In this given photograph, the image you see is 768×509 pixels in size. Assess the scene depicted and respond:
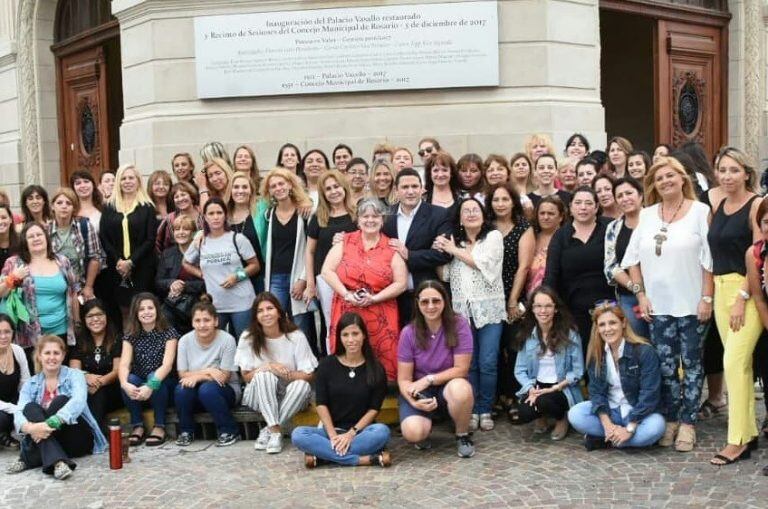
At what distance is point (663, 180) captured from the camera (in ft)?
20.8

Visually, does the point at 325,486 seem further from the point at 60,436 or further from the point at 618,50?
the point at 618,50

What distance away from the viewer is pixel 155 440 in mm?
7141

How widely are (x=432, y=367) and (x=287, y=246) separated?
1765 millimetres

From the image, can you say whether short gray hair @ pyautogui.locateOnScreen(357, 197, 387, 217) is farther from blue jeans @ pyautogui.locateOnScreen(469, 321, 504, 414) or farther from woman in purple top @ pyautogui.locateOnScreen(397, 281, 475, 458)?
blue jeans @ pyautogui.locateOnScreen(469, 321, 504, 414)

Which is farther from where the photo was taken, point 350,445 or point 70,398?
point 70,398

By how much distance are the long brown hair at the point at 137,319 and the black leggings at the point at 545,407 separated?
301cm

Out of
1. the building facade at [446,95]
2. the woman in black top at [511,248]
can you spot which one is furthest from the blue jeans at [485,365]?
the building facade at [446,95]

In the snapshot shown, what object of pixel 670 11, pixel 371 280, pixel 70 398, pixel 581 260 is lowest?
pixel 70 398

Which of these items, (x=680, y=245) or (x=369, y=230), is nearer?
(x=680, y=245)

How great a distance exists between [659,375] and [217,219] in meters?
3.78

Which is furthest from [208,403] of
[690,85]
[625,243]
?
[690,85]

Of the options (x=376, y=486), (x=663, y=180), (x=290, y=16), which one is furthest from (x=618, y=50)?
(x=376, y=486)

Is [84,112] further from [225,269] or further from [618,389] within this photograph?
[618,389]

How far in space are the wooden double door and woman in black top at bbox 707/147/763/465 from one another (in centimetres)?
1053
